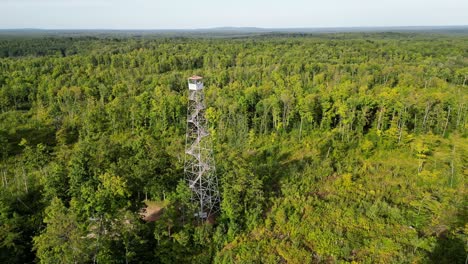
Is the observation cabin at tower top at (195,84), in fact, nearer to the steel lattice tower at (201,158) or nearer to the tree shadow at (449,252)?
the steel lattice tower at (201,158)

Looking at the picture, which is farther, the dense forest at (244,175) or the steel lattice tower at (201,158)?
the steel lattice tower at (201,158)

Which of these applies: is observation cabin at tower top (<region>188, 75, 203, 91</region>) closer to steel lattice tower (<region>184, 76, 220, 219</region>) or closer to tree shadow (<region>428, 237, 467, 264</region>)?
steel lattice tower (<region>184, 76, 220, 219</region>)

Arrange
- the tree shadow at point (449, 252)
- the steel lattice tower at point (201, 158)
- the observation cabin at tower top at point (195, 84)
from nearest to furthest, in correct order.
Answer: the tree shadow at point (449, 252) < the observation cabin at tower top at point (195, 84) < the steel lattice tower at point (201, 158)

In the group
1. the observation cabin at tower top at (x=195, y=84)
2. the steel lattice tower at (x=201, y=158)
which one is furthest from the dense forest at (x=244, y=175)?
the observation cabin at tower top at (x=195, y=84)

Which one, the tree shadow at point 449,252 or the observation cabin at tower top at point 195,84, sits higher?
the observation cabin at tower top at point 195,84

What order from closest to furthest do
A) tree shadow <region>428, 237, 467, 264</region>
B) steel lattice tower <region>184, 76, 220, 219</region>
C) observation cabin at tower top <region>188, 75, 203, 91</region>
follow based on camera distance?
tree shadow <region>428, 237, 467, 264</region> → observation cabin at tower top <region>188, 75, 203, 91</region> → steel lattice tower <region>184, 76, 220, 219</region>

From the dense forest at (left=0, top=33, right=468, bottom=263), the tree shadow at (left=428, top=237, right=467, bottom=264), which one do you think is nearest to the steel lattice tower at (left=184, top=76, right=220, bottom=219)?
the dense forest at (left=0, top=33, right=468, bottom=263)

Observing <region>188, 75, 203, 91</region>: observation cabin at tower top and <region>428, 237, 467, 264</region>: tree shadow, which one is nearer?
<region>428, 237, 467, 264</region>: tree shadow
